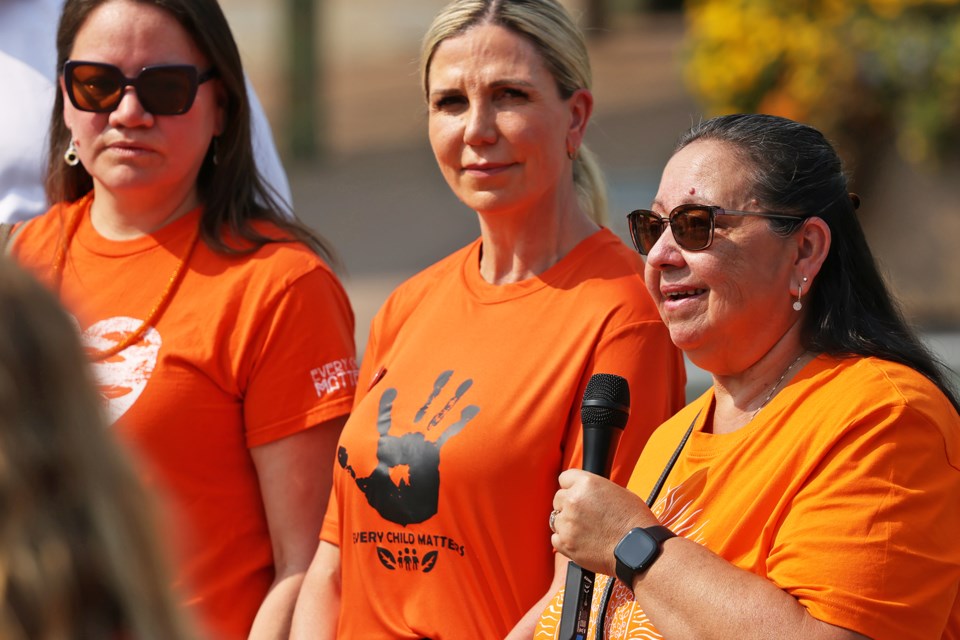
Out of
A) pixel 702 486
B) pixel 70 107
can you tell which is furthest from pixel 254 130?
pixel 702 486

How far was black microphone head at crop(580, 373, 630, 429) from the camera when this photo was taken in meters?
2.84

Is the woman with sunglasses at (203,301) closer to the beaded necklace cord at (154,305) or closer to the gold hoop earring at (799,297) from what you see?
the beaded necklace cord at (154,305)

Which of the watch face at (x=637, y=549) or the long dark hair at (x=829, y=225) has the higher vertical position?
the long dark hair at (x=829, y=225)

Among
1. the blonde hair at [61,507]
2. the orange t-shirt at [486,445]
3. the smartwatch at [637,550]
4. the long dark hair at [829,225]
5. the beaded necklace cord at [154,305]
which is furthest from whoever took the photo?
the beaded necklace cord at [154,305]

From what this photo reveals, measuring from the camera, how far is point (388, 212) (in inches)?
638

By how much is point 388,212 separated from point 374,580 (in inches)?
512

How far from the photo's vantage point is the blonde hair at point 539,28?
3527 millimetres

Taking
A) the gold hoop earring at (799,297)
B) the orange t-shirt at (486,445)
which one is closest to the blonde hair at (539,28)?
the orange t-shirt at (486,445)

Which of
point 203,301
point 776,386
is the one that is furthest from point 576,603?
point 203,301

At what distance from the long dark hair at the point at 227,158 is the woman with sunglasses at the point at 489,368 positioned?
0.45 metres

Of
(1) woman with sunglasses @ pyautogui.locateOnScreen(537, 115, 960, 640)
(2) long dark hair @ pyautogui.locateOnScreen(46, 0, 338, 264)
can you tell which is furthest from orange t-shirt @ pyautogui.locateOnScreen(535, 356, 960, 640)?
(2) long dark hair @ pyautogui.locateOnScreen(46, 0, 338, 264)

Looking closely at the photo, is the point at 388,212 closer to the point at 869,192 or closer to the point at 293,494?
the point at 869,192

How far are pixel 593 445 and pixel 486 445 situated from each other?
0.42m

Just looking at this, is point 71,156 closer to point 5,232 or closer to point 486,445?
point 5,232
